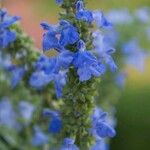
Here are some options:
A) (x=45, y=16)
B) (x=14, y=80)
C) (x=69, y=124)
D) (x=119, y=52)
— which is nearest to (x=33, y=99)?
(x=14, y=80)

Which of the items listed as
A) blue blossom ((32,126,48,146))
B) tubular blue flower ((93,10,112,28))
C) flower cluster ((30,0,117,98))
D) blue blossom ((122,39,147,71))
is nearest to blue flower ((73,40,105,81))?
flower cluster ((30,0,117,98))

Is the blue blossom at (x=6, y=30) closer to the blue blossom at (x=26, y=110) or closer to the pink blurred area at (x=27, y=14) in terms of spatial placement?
the blue blossom at (x=26, y=110)

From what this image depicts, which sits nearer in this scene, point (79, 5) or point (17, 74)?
point (79, 5)

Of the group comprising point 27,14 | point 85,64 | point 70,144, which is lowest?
point 70,144

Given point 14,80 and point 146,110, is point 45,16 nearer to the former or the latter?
point 146,110

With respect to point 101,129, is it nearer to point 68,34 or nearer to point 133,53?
point 68,34

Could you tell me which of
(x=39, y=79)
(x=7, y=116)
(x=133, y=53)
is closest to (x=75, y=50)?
(x=39, y=79)
